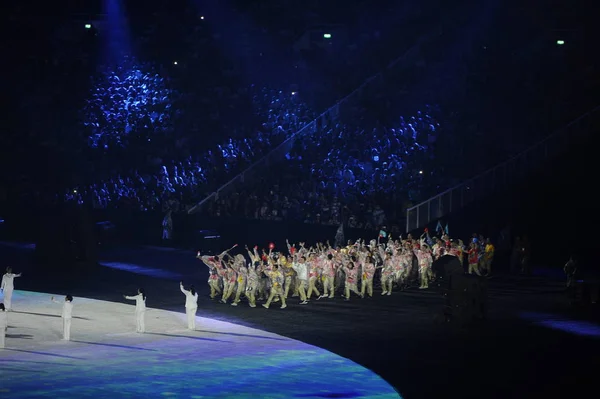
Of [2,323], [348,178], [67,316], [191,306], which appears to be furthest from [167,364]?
[348,178]

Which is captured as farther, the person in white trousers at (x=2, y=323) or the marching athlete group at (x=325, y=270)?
the marching athlete group at (x=325, y=270)

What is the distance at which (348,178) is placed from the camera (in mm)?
43469

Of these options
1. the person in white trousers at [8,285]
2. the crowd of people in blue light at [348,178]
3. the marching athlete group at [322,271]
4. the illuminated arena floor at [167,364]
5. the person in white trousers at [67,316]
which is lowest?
the illuminated arena floor at [167,364]

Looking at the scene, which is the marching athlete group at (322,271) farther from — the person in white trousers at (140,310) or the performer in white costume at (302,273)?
the person in white trousers at (140,310)

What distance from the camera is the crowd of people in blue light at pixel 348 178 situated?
135ft

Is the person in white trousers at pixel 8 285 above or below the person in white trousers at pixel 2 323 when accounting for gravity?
above

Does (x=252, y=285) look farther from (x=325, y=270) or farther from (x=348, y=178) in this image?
(x=348, y=178)

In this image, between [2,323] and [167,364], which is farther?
[2,323]

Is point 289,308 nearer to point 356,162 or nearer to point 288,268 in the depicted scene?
point 288,268

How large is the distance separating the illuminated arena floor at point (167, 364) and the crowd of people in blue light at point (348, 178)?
46.6 ft

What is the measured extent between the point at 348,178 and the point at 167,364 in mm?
21998

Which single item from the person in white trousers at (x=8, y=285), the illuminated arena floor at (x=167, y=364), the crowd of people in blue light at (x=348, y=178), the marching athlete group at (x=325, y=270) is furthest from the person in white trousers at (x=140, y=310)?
the crowd of people in blue light at (x=348, y=178)

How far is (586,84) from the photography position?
149 ft

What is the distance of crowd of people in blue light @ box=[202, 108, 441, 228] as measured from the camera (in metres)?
41.2
